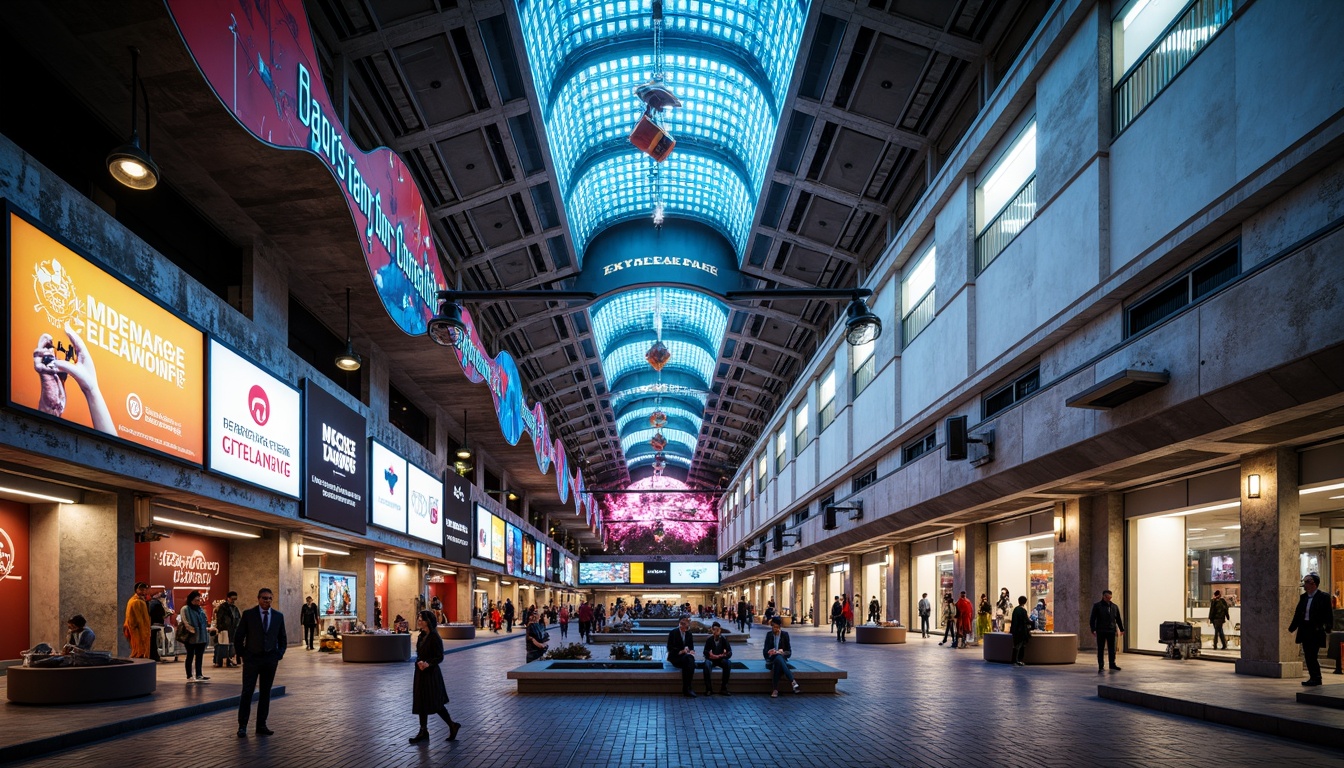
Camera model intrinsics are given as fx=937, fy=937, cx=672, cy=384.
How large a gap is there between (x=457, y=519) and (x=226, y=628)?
15.1m

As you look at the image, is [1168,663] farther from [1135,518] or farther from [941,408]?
[941,408]

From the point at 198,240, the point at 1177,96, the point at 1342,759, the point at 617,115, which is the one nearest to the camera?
the point at 1342,759

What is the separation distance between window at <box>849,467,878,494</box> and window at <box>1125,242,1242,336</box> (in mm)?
13685

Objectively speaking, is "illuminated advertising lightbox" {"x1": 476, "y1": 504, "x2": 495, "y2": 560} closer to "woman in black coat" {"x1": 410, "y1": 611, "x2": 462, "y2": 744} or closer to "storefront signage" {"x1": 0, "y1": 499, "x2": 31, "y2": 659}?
"storefront signage" {"x1": 0, "y1": 499, "x2": 31, "y2": 659}

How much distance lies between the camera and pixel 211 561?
59.3 ft

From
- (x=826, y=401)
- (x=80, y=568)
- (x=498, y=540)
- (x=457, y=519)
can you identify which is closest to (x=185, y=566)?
(x=80, y=568)

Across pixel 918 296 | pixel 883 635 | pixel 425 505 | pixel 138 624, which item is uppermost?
pixel 918 296

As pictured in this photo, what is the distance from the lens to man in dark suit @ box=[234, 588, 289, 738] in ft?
28.5

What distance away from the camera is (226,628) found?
14602mm

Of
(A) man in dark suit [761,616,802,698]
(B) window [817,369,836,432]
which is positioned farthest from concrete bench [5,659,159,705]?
(B) window [817,369,836,432]

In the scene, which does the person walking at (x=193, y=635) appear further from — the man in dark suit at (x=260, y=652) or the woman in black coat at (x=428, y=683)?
the woman in black coat at (x=428, y=683)

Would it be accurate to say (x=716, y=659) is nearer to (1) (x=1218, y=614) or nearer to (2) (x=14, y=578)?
(2) (x=14, y=578)

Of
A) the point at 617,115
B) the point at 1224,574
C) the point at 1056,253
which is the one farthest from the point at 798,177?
the point at 1224,574

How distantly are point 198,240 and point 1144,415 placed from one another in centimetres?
1422
